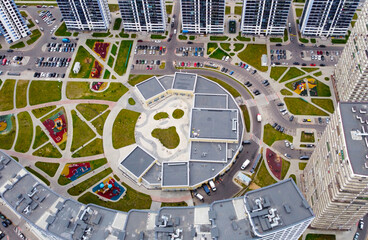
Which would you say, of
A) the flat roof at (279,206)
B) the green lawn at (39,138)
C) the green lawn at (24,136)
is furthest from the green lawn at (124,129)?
the flat roof at (279,206)

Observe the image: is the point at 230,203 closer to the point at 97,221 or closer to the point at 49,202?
the point at 97,221

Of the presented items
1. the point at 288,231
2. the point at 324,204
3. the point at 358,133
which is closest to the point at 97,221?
the point at 288,231

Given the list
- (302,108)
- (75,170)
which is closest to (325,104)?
(302,108)

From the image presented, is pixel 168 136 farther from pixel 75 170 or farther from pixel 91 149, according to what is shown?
pixel 75 170

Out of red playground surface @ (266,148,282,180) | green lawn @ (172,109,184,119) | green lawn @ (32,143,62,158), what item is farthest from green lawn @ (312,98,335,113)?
green lawn @ (32,143,62,158)

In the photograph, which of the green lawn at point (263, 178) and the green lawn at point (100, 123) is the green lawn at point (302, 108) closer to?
the green lawn at point (263, 178)

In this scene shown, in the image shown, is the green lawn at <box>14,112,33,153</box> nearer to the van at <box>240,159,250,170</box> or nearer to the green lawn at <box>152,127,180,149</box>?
the green lawn at <box>152,127,180,149</box>
